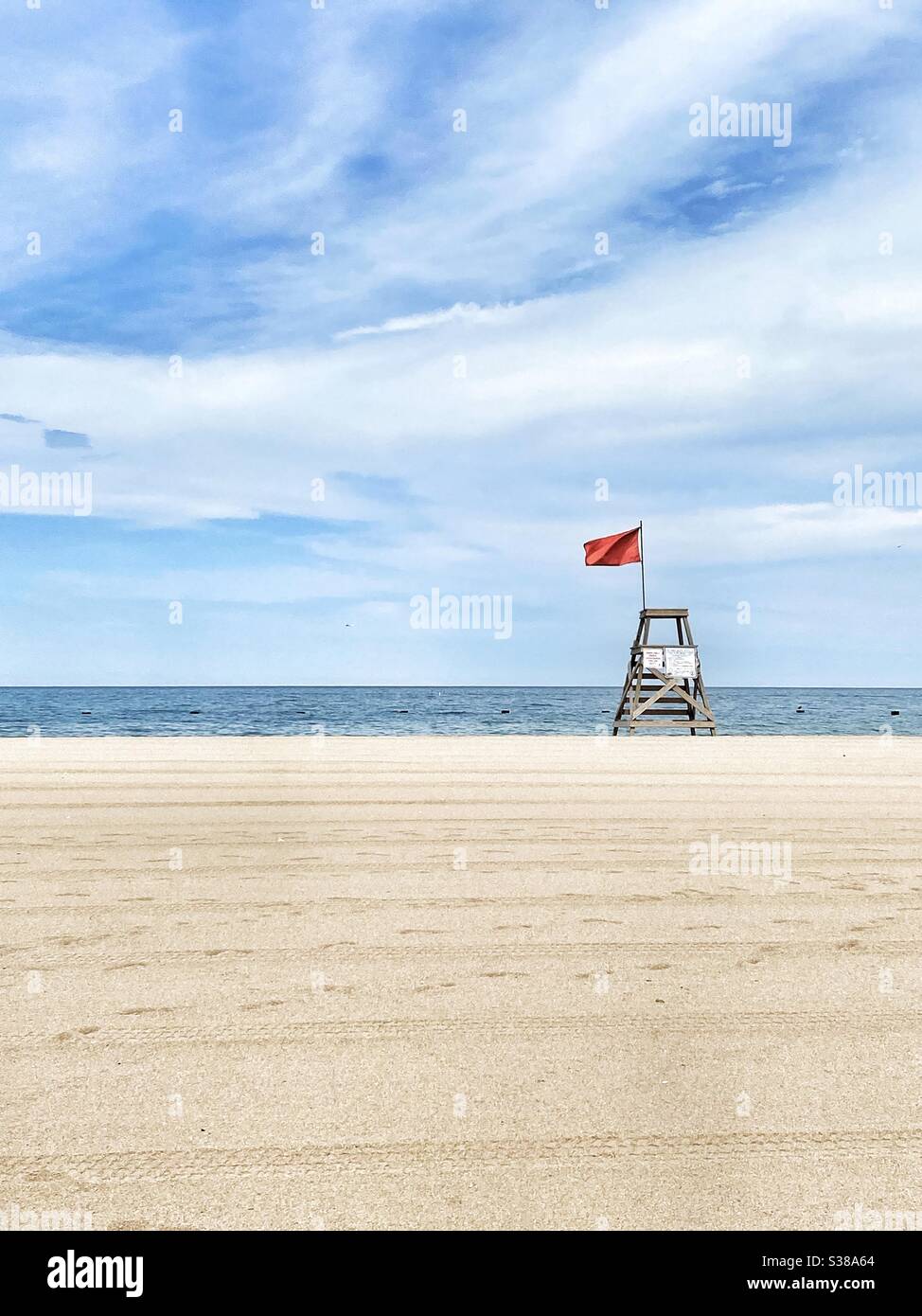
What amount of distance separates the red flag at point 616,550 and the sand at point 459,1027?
19.8m

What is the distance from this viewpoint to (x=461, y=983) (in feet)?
14.8

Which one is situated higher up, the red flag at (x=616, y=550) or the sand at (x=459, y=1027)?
the red flag at (x=616, y=550)

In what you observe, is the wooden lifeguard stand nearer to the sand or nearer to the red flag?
the red flag

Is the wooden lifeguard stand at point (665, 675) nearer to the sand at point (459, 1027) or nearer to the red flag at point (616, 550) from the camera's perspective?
the red flag at point (616, 550)

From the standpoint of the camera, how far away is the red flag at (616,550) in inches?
1104

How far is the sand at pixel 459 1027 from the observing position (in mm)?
2777

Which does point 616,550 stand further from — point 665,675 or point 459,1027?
point 459,1027

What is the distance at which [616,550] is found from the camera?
28.3 meters

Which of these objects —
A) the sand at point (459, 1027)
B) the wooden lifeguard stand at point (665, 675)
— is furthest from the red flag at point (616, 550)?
the sand at point (459, 1027)

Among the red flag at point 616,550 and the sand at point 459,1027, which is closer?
the sand at point 459,1027

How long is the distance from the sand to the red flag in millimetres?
19837

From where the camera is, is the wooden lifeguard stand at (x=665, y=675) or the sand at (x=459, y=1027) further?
the wooden lifeguard stand at (x=665, y=675)
